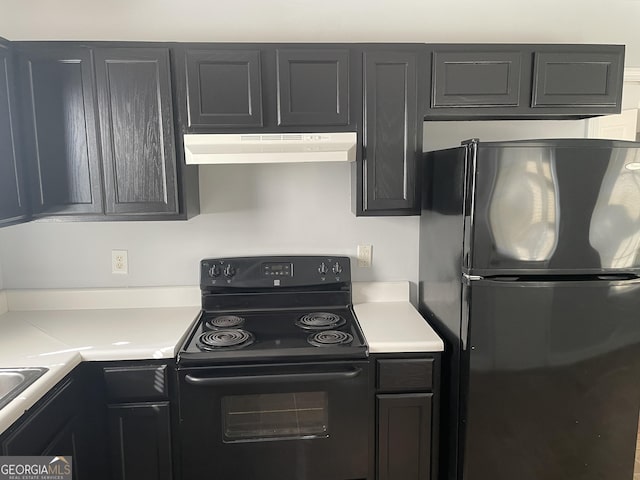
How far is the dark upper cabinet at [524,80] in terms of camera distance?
206 cm

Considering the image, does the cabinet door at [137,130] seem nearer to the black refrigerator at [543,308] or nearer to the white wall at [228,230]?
the white wall at [228,230]

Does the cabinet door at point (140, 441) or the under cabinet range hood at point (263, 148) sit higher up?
the under cabinet range hood at point (263, 148)

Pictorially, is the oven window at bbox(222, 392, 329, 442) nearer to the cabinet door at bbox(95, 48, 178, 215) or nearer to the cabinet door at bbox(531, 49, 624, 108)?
the cabinet door at bbox(95, 48, 178, 215)

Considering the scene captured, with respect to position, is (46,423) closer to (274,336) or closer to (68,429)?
(68,429)

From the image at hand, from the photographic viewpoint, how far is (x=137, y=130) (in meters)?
2.04

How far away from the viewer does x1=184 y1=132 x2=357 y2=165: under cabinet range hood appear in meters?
2.00

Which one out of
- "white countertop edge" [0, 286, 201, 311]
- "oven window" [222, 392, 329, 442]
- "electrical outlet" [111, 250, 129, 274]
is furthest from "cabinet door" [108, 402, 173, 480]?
"electrical outlet" [111, 250, 129, 274]

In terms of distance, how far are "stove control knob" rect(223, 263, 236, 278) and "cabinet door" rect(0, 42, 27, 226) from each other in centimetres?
92

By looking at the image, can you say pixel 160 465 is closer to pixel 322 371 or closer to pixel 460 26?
pixel 322 371

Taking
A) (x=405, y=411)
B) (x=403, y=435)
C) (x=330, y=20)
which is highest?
(x=330, y=20)

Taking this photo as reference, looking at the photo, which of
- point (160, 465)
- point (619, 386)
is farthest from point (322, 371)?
point (619, 386)

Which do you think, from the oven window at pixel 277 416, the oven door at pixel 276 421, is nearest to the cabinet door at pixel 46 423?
the oven door at pixel 276 421

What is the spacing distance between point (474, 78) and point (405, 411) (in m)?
1.48

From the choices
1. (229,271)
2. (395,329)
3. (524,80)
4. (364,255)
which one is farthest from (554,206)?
(229,271)
